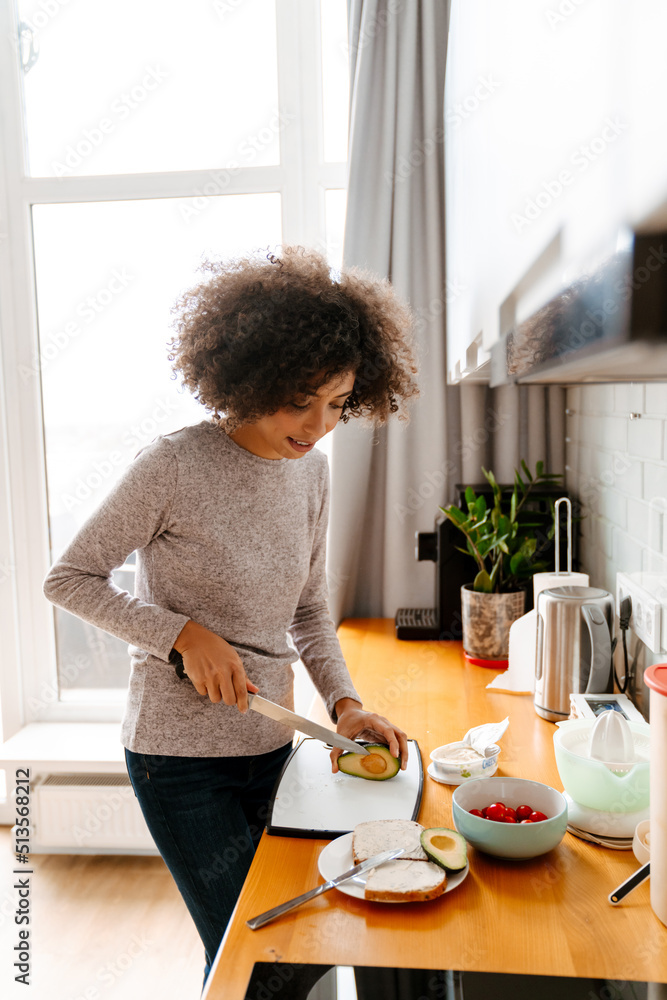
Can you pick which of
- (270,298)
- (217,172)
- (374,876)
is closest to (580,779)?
(374,876)

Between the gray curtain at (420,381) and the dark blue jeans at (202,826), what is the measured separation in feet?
3.78

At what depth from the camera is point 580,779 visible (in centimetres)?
100

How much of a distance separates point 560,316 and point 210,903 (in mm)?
1004

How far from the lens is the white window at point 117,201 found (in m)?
2.46

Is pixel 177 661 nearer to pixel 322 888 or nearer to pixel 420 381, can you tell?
pixel 322 888

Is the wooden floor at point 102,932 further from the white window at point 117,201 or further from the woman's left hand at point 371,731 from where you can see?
the woman's left hand at point 371,731

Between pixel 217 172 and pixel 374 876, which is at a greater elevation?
pixel 217 172

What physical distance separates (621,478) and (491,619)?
0.45 metres

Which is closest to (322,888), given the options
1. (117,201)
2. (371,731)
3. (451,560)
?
(371,731)

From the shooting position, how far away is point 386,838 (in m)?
0.95

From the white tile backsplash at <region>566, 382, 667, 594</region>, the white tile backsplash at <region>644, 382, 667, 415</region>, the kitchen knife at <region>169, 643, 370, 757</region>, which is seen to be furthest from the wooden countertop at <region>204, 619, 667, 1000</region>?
the white tile backsplash at <region>644, 382, 667, 415</region>

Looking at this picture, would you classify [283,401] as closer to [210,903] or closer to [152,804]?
[152,804]

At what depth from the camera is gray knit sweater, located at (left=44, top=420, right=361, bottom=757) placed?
3.70 ft

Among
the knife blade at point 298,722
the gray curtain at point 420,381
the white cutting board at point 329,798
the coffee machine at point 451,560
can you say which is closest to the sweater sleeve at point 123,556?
the knife blade at point 298,722
